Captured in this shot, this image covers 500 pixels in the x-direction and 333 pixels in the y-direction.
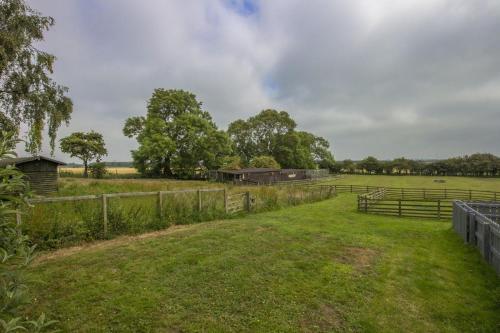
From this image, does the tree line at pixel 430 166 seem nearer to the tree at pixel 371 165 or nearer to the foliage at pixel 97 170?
the tree at pixel 371 165

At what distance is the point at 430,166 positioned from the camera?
271 feet

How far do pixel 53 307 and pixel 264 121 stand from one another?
215 feet

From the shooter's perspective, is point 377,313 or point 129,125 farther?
point 129,125

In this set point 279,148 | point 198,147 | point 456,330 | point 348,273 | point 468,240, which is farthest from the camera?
point 279,148

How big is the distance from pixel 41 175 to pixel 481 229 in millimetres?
22627

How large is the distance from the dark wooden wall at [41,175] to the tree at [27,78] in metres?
4.03

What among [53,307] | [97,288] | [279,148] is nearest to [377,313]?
[97,288]

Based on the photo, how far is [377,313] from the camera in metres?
4.69

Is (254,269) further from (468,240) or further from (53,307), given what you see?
(468,240)

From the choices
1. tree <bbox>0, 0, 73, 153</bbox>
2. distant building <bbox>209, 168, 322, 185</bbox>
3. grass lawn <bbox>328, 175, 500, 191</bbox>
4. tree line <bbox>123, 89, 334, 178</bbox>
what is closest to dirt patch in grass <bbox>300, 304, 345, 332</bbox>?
tree <bbox>0, 0, 73, 153</bbox>

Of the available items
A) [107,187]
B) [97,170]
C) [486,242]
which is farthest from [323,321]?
[97,170]

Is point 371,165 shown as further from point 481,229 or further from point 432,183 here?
point 481,229

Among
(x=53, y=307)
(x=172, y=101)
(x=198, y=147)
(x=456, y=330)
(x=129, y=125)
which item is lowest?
(x=456, y=330)

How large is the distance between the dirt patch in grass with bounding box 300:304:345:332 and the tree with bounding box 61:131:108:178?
5553cm
